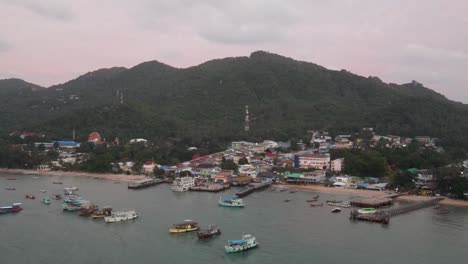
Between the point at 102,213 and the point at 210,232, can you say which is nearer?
the point at 210,232

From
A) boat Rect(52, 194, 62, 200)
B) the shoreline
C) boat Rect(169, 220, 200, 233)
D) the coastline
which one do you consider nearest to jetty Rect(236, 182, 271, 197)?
the shoreline

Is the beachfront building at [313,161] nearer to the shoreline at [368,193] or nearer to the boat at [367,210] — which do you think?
the shoreline at [368,193]

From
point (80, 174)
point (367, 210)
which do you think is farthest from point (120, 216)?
point (80, 174)

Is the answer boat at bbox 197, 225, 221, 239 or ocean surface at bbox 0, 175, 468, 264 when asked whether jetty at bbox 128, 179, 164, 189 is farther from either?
boat at bbox 197, 225, 221, 239

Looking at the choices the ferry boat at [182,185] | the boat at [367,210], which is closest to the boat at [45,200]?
the ferry boat at [182,185]

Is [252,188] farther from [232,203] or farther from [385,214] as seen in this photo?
[385,214]

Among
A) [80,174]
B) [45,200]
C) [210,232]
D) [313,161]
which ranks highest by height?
[313,161]

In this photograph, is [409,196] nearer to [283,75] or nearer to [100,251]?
[100,251]
